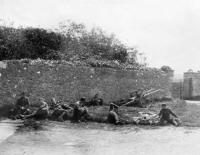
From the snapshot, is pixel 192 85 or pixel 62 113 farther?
pixel 192 85

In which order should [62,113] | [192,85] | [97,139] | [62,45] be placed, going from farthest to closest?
[192,85] < [62,45] < [62,113] < [97,139]

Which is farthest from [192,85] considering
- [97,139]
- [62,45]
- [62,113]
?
[97,139]

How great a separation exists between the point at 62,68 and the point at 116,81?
4140 millimetres

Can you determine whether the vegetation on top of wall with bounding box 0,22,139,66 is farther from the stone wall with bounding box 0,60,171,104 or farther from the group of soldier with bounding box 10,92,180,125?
the group of soldier with bounding box 10,92,180,125

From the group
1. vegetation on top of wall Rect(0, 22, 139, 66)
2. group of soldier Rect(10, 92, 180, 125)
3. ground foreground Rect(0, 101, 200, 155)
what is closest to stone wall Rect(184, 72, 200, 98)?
vegetation on top of wall Rect(0, 22, 139, 66)

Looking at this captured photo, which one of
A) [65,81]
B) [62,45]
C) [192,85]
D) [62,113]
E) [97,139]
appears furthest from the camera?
[192,85]

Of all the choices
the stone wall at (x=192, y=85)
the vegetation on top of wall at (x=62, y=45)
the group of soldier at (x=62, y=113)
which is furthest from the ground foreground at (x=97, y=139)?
the stone wall at (x=192, y=85)

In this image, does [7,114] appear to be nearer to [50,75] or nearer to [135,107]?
[50,75]

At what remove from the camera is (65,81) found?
64.4ft

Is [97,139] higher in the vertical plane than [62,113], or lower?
lower

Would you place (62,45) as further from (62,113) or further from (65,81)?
(62,113)

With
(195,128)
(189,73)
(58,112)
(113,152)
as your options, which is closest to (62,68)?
(58,112)

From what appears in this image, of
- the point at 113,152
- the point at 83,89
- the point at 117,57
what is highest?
the point at 117,57

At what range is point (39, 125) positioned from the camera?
14.6 meters
